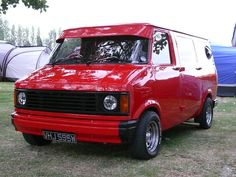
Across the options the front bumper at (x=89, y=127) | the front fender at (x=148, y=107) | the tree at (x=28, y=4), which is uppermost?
the tree at (x=28, y=4)

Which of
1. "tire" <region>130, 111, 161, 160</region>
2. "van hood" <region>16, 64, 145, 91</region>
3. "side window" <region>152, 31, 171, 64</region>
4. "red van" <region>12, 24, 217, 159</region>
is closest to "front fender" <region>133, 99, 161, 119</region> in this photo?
"red van" <region>12, 24, 217, 159</region>

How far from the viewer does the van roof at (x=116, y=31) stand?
6.63 meters

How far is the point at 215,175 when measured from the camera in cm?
554

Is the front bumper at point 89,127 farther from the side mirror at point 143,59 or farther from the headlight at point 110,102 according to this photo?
the side mirror at point 143,59

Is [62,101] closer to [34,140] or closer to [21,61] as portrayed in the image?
[34,140]

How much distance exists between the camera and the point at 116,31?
22.2ft

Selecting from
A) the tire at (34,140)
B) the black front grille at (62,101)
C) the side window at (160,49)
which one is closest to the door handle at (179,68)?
the side window at (160,49)

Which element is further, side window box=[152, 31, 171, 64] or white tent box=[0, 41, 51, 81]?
white tent box=[0, 41, 51, 81]

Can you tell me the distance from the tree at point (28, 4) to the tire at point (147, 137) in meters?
10.8

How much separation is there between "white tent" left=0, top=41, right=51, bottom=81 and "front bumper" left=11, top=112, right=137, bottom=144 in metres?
17.3

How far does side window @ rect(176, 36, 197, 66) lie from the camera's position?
7.70m

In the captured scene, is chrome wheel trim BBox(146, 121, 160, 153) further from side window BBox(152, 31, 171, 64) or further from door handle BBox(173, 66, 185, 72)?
door handle BBox(173, 66, 185, 72)

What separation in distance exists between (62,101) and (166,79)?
1.73 meters

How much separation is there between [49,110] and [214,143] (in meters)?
3.04
